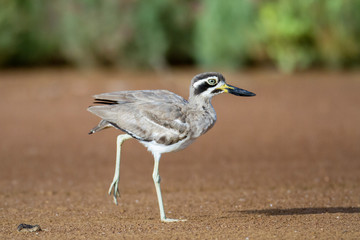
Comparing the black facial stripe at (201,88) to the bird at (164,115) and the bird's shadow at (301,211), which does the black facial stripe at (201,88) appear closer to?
the bird at (164,115)

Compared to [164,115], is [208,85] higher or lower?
higher

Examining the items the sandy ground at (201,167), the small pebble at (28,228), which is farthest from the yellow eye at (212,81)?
the small pebble at (28,228)

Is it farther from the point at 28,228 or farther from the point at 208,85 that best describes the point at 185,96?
the point at 28,228

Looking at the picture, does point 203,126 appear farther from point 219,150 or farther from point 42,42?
point 42,42

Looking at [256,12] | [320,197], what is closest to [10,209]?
[320,197]

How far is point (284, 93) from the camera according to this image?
1542 cm

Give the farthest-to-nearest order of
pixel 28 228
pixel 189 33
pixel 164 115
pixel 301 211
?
pixel 189 33
pixel 301 211
pixel 164 115
pixel 28 228

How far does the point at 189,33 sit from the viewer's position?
19.3 m

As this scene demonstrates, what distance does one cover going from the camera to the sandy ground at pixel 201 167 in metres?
5.84

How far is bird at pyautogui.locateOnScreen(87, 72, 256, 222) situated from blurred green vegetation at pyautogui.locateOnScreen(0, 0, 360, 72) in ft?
37.0

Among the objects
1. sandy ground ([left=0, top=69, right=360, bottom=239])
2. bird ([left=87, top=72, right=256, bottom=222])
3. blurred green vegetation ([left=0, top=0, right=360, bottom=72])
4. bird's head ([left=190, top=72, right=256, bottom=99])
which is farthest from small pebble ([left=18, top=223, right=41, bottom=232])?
blurred green vegetation ([left=0, top=0, right=360, bottom=72])

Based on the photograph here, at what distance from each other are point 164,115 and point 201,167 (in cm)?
358

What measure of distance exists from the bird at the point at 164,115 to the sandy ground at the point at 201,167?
2.78 feet

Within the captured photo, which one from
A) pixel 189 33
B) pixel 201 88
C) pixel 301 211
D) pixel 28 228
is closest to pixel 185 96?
pixel 189 33
